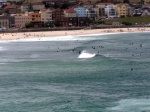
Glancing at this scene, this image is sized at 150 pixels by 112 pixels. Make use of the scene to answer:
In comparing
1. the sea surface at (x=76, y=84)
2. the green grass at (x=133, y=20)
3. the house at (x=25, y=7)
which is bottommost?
the green grass at (x=133, y=20)

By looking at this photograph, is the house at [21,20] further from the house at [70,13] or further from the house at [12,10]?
the house at [12,10]

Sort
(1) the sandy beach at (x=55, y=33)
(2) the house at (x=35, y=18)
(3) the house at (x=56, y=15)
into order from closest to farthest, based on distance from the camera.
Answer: (1) the sandy beach at (x=55, y=33) → (2) the house at (x=35, y=18) → (3) the house at (x=56, y=15)

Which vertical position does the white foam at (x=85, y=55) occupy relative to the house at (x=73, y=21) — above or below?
above

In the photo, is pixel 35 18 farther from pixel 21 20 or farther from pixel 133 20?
pixel 133 20

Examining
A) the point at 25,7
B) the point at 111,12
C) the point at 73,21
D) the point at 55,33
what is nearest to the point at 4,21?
the point at 73,21

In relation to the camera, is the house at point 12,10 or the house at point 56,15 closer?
the house at point 56,15

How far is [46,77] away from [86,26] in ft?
283

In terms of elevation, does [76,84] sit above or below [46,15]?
above

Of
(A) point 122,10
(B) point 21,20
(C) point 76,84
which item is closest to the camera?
(C) point 76,84

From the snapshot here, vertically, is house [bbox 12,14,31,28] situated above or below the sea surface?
below

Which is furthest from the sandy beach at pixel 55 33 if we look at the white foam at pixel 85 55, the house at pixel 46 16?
the white foam at pixel 85 55

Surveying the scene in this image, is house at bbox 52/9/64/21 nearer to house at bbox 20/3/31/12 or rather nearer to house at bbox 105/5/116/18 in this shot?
house at bbox 105/5/116/18

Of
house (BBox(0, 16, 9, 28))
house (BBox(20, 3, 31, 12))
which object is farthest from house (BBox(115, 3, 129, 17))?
house (BBox(0, 16, 9, 28))

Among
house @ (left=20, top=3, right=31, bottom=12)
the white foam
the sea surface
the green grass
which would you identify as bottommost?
the green grass
